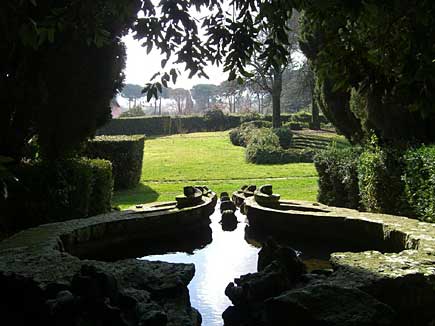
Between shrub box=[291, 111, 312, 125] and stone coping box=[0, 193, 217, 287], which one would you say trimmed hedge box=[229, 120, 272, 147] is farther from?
stone coping box=[0, 193, 217, 287]

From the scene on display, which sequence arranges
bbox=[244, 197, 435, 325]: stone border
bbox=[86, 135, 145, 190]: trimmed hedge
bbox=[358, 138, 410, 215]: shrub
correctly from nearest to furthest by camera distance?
bbox=[244, 197, 435, 325]: stone border → bbox=[358, 138, 410, 215]: shrub → bbox=[86, 135, 145, 190]: trimmed hedge

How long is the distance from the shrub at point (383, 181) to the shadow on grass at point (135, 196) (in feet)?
19.9

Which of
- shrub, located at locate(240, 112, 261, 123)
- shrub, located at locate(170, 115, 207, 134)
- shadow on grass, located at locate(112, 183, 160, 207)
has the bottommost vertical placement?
shadow on grass, located at locate(112, 183, 160, 207)

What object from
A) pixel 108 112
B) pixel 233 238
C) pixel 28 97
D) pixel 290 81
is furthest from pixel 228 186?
pixel 290 81

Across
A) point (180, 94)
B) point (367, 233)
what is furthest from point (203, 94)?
point (367, 233)

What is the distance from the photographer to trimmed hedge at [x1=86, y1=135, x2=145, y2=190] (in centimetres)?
1609

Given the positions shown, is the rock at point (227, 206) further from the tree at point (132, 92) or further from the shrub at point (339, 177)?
the tree at point (132, 92)

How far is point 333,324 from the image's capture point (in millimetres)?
3674

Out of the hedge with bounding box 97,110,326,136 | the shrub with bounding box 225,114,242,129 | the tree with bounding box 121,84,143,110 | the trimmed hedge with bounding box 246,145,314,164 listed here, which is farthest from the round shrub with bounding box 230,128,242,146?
the tree with bounding box 121,84,143,110

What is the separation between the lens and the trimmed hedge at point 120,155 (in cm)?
1609

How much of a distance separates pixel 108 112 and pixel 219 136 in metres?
26.5

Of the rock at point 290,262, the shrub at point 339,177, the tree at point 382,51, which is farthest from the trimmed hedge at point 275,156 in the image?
the tree at point 382,51

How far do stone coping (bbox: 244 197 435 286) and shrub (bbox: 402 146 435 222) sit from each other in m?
0.68

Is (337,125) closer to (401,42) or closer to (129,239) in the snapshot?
(129,239)
